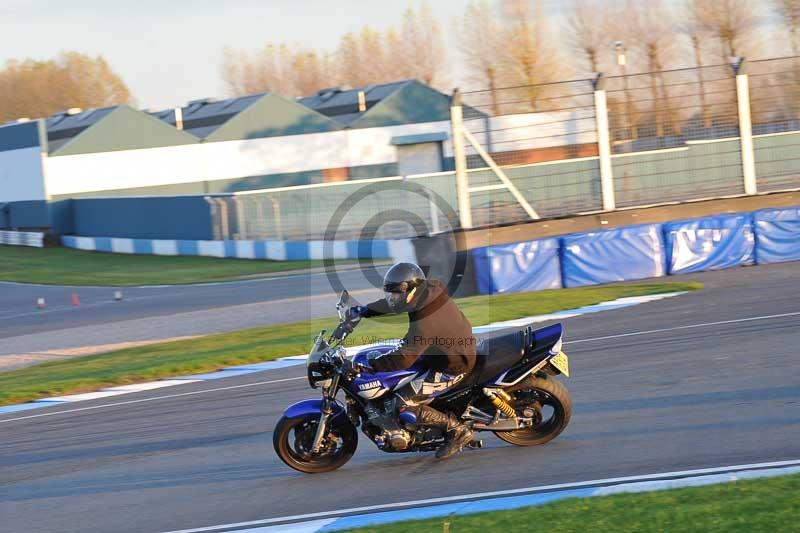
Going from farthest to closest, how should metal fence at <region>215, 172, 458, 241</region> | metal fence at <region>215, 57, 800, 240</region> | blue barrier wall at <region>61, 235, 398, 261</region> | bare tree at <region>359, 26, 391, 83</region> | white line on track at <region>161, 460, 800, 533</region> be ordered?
1. bare tree at <region>359, 26, 391, 83</region>
2. metal fence at <region>215, 172, 458, 241</region>
3. blue barrier wall at <region>61, 235, 398, 261</region>
4. metal fence at <region>215, 57, 800, 240</region>
5. white line on track at <region>161, 460, 800, 533</region>

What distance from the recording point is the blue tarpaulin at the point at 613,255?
20547 mm

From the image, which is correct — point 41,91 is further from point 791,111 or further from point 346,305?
point 346,305

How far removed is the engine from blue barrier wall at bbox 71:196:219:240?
33.4 meters

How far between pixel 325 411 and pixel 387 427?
1.62 feet

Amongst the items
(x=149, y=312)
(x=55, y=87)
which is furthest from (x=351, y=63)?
(x=149, y=312)

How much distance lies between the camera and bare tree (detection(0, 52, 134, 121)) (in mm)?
117938

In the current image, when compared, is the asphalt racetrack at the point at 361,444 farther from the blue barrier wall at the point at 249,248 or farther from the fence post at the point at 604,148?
the blue barrier wall at the point at 249,248

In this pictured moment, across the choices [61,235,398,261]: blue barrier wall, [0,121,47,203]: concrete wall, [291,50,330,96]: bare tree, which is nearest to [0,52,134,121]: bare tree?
[291,50,330,96]: bare tree

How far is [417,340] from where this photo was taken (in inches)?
308

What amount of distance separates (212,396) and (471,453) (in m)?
4.87

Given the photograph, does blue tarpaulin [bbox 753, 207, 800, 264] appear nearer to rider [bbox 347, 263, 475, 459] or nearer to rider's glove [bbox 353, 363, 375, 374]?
rider [bbox 347, 263, 475, 459]

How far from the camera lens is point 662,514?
601 cm

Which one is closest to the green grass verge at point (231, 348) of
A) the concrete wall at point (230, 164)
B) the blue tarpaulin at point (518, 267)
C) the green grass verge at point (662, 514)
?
the blue tarpaulin at point (518, 267)

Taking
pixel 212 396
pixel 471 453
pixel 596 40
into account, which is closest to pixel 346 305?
pixel 471 453
